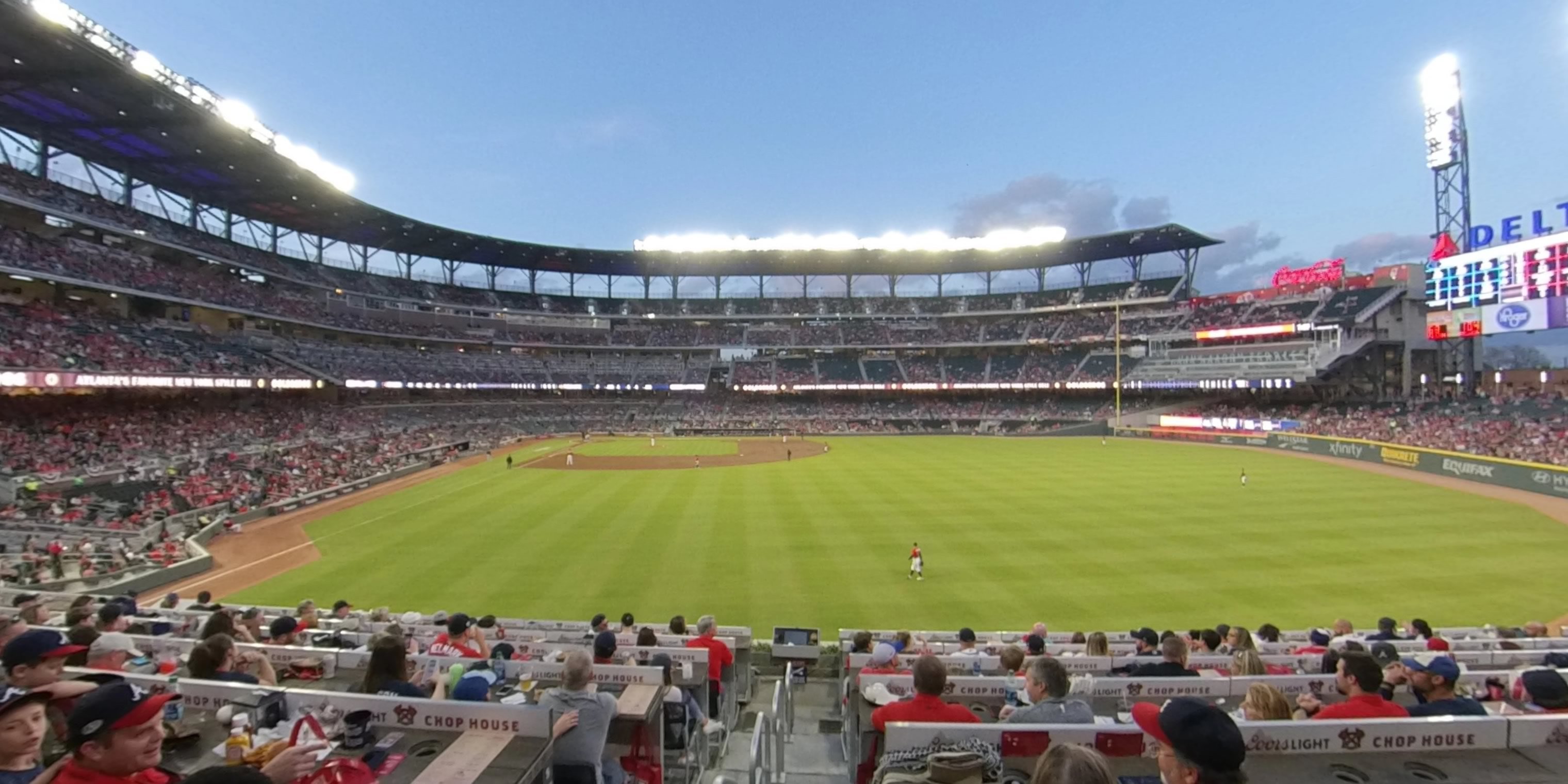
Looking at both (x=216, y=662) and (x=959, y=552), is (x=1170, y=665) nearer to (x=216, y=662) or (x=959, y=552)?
(x=216, y=662)

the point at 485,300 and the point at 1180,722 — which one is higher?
the point at 485,300

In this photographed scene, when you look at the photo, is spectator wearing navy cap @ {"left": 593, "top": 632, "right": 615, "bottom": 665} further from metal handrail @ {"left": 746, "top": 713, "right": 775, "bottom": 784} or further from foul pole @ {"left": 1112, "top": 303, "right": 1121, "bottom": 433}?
foul pole @ {"left": 1112, "top": 303, "right": 1121, "bottom": 433}

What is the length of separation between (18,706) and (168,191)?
203 ft

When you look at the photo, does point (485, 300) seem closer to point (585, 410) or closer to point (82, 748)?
point (585, 410)

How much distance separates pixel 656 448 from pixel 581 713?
53.0 m

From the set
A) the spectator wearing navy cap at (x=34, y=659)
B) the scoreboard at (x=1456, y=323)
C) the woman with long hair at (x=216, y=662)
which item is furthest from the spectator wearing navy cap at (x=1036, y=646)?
the scoreboard at (x=1456, y=323)

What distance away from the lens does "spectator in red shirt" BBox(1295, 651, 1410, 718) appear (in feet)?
16.1

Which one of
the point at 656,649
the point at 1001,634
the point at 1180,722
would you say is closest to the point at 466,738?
the point at 656,649

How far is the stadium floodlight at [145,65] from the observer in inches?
1185

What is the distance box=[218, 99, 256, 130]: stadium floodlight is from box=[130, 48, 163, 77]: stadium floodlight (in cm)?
385

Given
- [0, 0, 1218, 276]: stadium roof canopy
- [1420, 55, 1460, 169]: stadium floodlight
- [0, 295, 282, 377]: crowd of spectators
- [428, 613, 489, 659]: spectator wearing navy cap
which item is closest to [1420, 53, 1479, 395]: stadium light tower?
[1420, 55, 1460, 169]: stadium floodlight

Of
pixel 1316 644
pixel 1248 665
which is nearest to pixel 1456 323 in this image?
pixel 1316 644

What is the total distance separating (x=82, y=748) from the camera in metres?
2.96

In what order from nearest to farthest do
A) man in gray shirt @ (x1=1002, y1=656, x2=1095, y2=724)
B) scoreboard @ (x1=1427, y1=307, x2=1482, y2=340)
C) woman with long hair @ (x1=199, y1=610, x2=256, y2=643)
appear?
man in gray shirt @ (x1=1002, y1=656, x2=1095, y2=724) → woman with long hair @ (x1=199, y1=610, x2=256, y2=643) → scoreboard @ (x1=1427, y1=307, x2=1482, y2=340)
